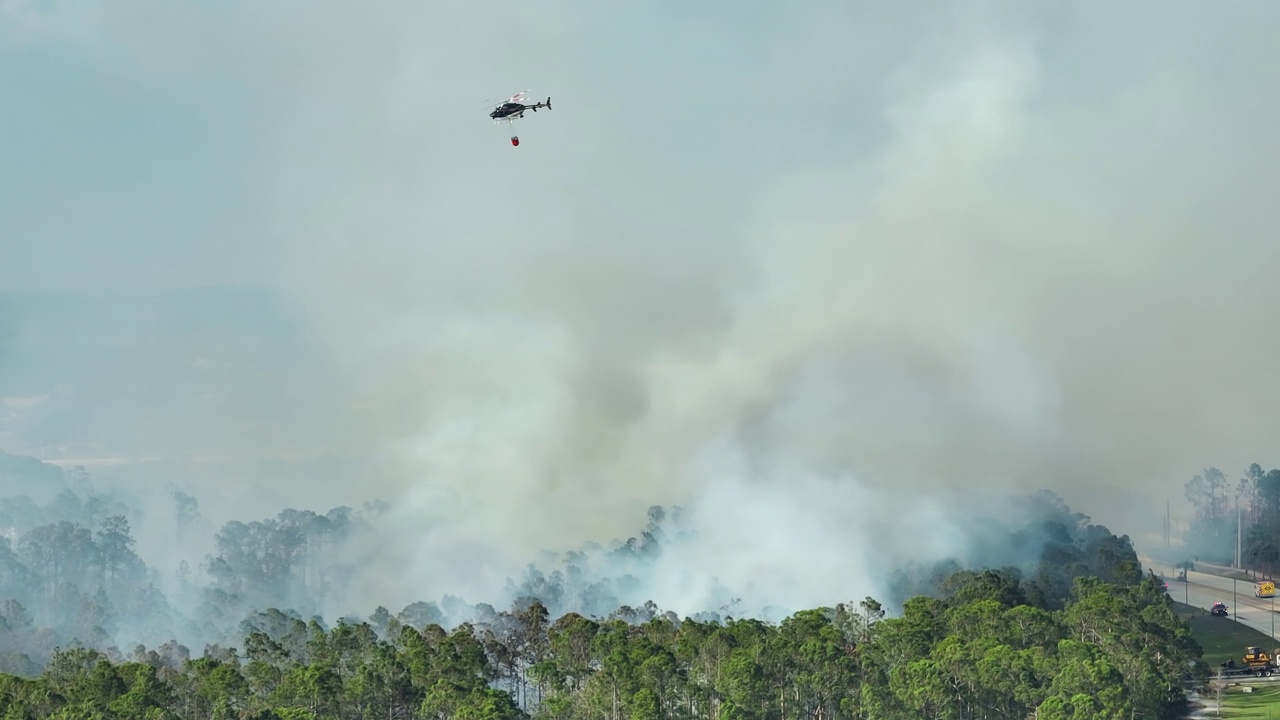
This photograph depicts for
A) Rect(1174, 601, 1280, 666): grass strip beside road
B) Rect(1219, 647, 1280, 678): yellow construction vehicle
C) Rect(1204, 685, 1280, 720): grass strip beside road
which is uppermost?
Rect(1174, 601, 1280, 666): grass strip beside road

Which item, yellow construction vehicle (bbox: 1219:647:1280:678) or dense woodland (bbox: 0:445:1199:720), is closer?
dense woodland (bbox: 0:445:1199:720)

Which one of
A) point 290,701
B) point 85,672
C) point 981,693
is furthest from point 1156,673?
point 85,672

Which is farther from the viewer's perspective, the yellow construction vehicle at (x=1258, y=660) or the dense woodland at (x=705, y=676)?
the yellow construction vehicle at (x=1258, y=660)

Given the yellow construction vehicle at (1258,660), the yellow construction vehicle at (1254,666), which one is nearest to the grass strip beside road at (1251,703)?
the yellow construction vehicle at (1254,666)

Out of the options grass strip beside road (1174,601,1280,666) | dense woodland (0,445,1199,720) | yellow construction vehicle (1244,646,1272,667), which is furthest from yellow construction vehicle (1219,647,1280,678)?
dense woodland (0,445,1199,720)

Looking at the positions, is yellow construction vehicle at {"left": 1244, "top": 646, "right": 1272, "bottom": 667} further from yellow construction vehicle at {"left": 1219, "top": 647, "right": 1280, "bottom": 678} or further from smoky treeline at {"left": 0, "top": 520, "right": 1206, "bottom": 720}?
smoky treeline at {"left": 0, "top": 520, "right": 1206, "bottom": 720}

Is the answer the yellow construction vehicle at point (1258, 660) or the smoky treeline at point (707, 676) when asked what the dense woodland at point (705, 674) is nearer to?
the smoky treeline at point (707, 676)

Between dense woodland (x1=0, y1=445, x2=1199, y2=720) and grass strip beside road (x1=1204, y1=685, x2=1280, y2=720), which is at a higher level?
dense woodland (x1=0, y1=445, x2=1199, y2=720)

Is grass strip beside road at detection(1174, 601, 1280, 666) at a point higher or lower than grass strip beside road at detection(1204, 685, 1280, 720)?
higher

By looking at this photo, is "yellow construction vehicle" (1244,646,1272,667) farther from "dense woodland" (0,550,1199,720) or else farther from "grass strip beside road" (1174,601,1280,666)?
"dense woodland" (0,550,1199,720)

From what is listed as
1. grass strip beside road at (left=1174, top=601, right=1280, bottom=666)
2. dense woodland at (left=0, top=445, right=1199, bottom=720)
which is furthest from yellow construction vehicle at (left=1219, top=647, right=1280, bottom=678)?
dense woodland at (left=0, top=445, right=1199, bottom=720)

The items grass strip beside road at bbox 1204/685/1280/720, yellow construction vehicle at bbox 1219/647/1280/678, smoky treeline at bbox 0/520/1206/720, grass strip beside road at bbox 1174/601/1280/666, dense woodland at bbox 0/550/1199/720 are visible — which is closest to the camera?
dense woodland at bbox 0/550/1199/720

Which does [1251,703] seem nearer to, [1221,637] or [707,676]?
[1221,637]

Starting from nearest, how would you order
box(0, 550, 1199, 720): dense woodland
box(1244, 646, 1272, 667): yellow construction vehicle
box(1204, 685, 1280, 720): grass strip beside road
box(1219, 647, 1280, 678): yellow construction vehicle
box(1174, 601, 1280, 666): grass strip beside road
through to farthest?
box(0, 550, 1199, 720): dense woodland → box(1204, 685, 1280, 720): grass strip beside road → box(1219, 647, 1280, 678): yellow construction vehicle → box(1244, 646, 1272, 667): yellow construction vehicle → box(1174, 601, 1280, 666): grass strip beside road
